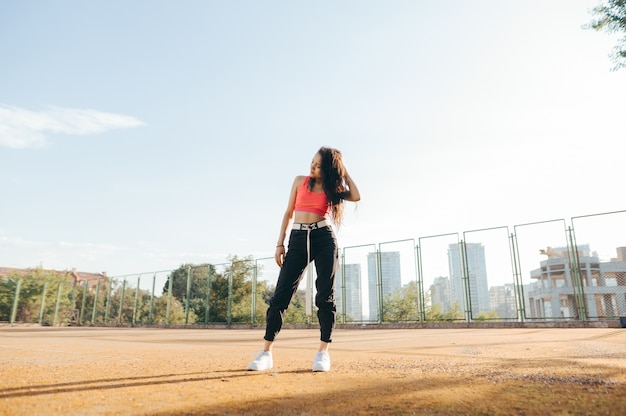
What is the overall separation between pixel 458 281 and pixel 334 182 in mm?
11069

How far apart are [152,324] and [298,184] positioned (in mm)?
19516

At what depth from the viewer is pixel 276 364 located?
285 cm

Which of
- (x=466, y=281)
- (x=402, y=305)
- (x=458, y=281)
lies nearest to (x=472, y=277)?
(x=466, y=281)

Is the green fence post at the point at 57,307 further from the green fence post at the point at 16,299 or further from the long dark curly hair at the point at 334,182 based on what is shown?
the long dark curly hair at the point at 334,182

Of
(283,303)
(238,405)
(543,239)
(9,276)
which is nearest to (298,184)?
(283,303)

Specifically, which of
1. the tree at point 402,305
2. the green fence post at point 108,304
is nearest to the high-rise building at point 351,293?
the tree at point 402,305

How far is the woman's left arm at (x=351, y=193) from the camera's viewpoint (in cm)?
304

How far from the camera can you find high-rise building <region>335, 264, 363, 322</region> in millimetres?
14477

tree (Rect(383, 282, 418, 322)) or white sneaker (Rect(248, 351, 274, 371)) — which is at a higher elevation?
tree (Rect(383, 282, 418, 322))

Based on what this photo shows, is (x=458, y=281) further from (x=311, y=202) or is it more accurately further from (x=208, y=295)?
(x=311, y=202)

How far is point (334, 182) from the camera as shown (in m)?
3.02

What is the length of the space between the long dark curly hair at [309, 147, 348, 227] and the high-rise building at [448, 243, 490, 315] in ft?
35.4

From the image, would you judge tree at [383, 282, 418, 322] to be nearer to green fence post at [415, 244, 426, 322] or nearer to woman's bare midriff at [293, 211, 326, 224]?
green fence post at [415, 244, 426, 322]

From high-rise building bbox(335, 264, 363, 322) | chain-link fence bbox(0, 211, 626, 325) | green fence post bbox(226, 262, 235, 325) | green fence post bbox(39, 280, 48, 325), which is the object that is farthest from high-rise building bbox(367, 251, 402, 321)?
green fence post bbox(39, 280, 48, 325)
